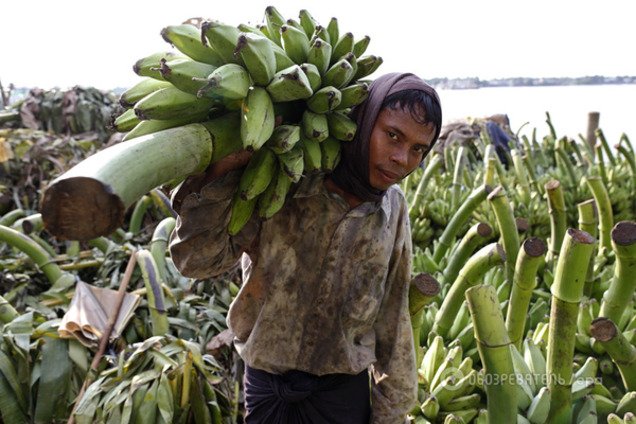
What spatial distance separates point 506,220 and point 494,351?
94 cm

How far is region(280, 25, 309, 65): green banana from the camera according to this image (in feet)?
4.57

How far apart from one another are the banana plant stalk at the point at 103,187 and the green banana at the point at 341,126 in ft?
1.70

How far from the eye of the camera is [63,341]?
2.88m

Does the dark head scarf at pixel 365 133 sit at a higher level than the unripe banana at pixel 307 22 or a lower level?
lower

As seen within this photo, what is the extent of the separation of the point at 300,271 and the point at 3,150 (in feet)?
15.2

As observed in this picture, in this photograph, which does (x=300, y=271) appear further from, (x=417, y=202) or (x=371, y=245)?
(x=417, y=202)

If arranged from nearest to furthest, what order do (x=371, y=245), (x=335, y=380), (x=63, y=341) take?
(x=371, y=245) → (x=335, y=380) → (x=63, y=341)

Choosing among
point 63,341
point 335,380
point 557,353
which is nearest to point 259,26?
point 335,380

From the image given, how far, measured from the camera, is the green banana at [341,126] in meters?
1.48

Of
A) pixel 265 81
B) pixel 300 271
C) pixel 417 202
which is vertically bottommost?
pixel 417 202

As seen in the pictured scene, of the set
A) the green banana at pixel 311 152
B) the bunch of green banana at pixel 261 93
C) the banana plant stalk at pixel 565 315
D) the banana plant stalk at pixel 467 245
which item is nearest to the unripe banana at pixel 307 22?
the bunch of green banana at pixel 261 93

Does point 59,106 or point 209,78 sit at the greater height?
point 209,78

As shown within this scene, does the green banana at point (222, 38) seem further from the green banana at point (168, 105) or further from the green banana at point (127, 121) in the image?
the green banana at point (127, 121)

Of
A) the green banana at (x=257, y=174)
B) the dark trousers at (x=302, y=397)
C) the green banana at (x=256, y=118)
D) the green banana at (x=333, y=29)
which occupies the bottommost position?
the dark trousers at (x=302, y=397)
